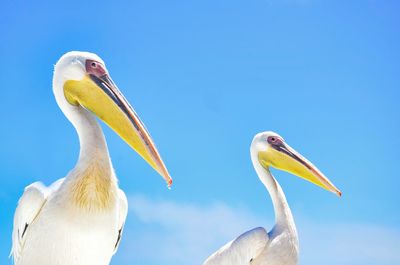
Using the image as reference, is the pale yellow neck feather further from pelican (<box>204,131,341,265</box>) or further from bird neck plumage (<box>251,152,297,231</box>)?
bird neck plumage (<box>251,152,297,231</box>)

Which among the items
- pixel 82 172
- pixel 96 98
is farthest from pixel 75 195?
pixel 96 98

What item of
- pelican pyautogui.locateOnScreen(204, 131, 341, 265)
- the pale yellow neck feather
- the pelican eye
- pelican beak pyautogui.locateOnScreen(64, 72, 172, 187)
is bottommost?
the pale yellow neck feather

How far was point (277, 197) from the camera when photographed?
984 cm

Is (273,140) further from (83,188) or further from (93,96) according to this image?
(83,188)

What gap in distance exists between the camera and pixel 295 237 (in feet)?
29.0

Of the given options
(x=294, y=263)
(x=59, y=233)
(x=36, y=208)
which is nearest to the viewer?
(x=59, y=233)

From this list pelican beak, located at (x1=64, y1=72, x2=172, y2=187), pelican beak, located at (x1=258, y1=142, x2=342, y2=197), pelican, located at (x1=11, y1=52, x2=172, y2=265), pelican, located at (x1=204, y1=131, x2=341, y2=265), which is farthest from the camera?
pelican beak, located at (x1=258, y1=142, x2=342, y2=197)

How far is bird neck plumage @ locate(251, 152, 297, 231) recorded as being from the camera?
9120 mm

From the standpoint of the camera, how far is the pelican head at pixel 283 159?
10.2 meters

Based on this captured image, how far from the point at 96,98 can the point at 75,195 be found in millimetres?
1021

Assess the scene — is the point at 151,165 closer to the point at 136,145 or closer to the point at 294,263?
the point at 136,145

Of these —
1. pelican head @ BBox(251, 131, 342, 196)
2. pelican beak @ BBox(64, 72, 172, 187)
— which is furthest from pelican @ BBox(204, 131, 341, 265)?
pelican beak @ BBox(64, 72, 172, 187)

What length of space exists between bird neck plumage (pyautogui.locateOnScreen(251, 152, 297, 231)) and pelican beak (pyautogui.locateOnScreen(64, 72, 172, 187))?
4.19 metres

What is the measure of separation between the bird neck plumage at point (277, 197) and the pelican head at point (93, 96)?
424 centimetres
